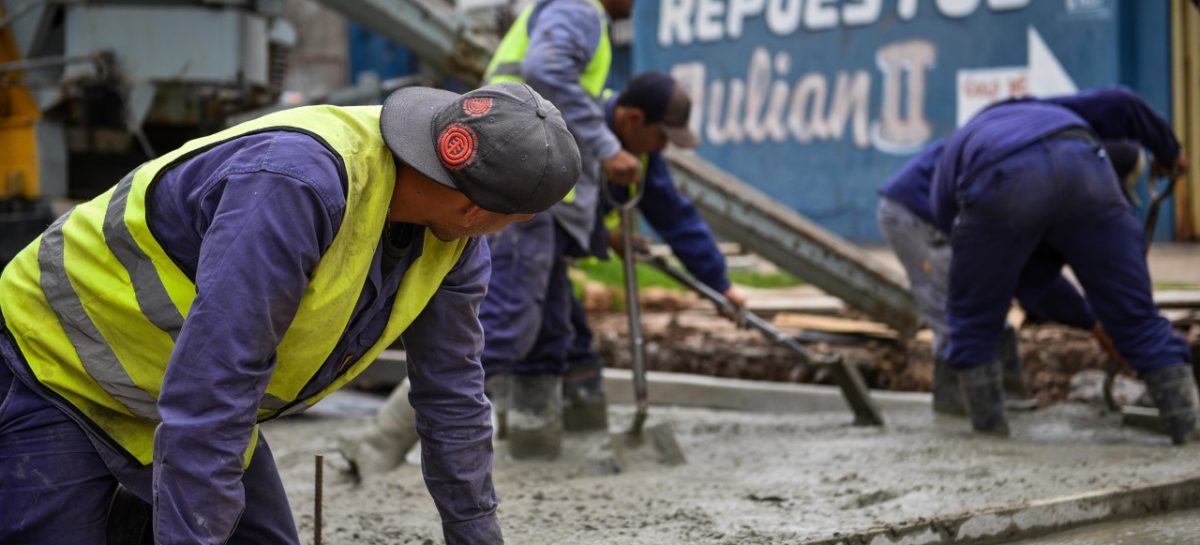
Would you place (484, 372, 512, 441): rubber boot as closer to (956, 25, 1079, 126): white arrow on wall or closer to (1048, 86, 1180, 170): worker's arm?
(1048, 86, 1180, 170): worker's arm

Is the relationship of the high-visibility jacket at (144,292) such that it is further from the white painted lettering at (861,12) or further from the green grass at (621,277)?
the white painted lettering at (861,12)

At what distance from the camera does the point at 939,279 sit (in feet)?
20.7

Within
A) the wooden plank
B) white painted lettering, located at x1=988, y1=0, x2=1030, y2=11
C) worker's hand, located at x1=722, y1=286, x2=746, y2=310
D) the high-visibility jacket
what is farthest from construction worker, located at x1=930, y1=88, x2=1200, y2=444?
white painted lettering, located at x1=988, y1=0, x2=1030, y2=11

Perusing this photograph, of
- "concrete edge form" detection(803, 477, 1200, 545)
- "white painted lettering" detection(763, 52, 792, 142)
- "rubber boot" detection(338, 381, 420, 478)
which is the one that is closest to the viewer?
"concrete edge form" detection(803, 477, 1200, 545)

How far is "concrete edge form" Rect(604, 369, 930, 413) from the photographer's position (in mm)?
6758

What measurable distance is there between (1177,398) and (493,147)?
4019 mm

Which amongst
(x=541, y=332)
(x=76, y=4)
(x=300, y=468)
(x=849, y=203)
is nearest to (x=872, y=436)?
(x=541, y=332)

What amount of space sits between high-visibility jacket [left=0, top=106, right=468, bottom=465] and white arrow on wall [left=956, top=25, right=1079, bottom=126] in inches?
396

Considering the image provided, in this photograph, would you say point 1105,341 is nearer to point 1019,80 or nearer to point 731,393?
point 731,393

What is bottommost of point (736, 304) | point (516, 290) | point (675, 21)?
point (736, 304)

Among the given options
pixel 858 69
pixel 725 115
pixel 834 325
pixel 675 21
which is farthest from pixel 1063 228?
pixel 675 21

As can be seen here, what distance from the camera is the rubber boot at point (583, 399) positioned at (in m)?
6.07

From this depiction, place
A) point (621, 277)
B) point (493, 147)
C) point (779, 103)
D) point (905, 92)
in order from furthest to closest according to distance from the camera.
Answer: point (779, 103) < point (905, 92) < point (621, 277) < point (493, 147)

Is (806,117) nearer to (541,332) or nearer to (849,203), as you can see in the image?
(849,203)
